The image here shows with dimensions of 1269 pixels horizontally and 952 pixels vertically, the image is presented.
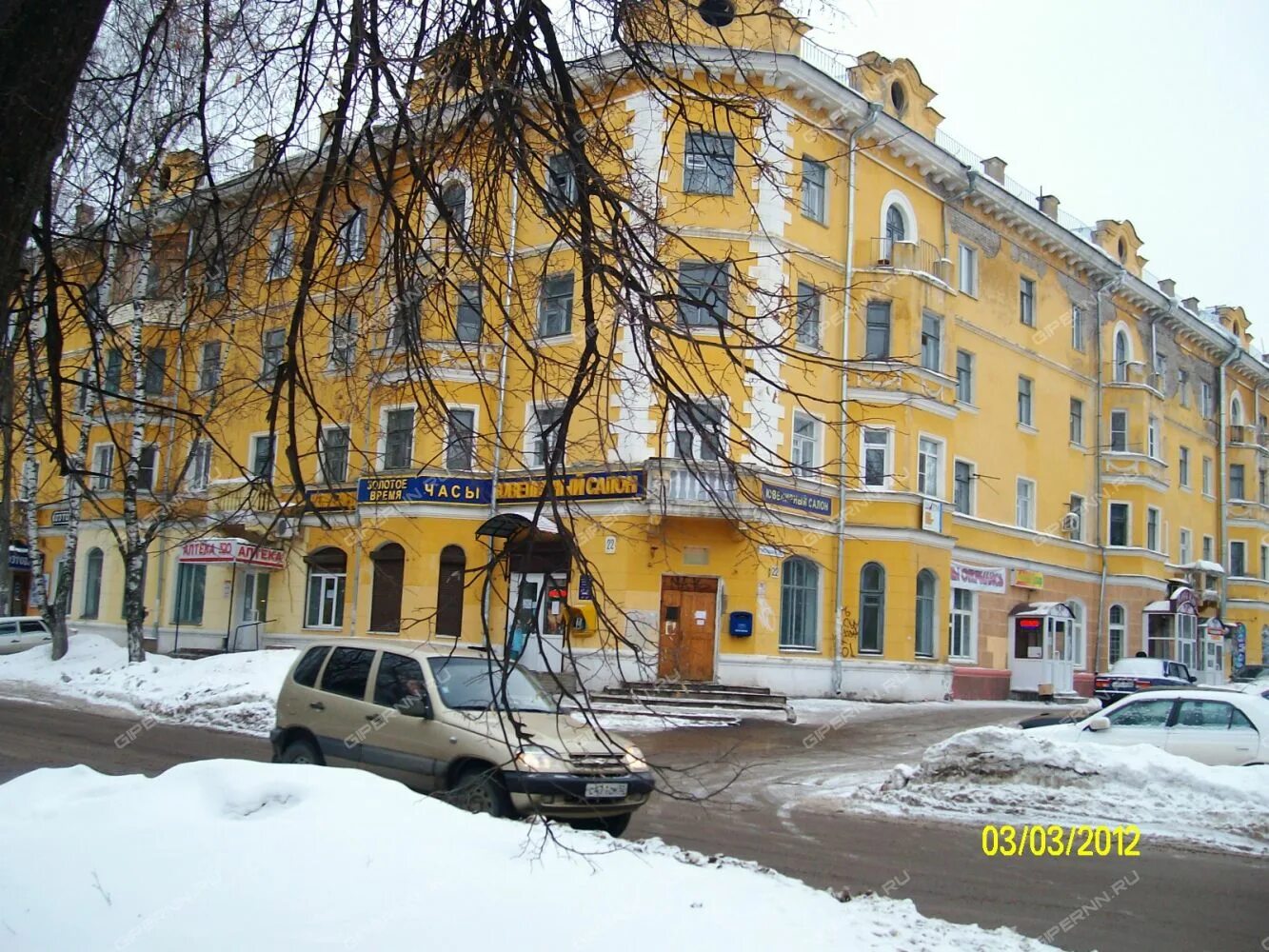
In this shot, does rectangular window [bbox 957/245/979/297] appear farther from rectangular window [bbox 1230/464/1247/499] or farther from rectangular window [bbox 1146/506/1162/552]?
rectangular window [bbox 1230/464/1247/499]

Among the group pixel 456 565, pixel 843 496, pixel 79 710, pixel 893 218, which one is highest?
pixel 893 218

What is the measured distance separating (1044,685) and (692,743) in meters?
17.0

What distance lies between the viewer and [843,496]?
27297 millimetres

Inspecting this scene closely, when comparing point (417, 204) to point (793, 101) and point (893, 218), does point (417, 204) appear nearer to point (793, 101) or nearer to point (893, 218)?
Answer: point (793, 101)

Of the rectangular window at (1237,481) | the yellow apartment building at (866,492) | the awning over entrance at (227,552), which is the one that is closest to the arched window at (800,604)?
the yellow apartment building at (866,492)

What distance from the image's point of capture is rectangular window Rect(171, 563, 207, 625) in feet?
115

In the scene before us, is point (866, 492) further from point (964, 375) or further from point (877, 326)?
point (964, 375)

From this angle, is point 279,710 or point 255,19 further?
point 279,710

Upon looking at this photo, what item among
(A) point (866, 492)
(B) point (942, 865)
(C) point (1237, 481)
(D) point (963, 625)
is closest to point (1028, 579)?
(D) point (963, 625)

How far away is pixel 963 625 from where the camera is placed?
32.2 m

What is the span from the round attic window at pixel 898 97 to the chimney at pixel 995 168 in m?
6.72

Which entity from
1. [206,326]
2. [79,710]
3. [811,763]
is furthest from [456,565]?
[206,326]
